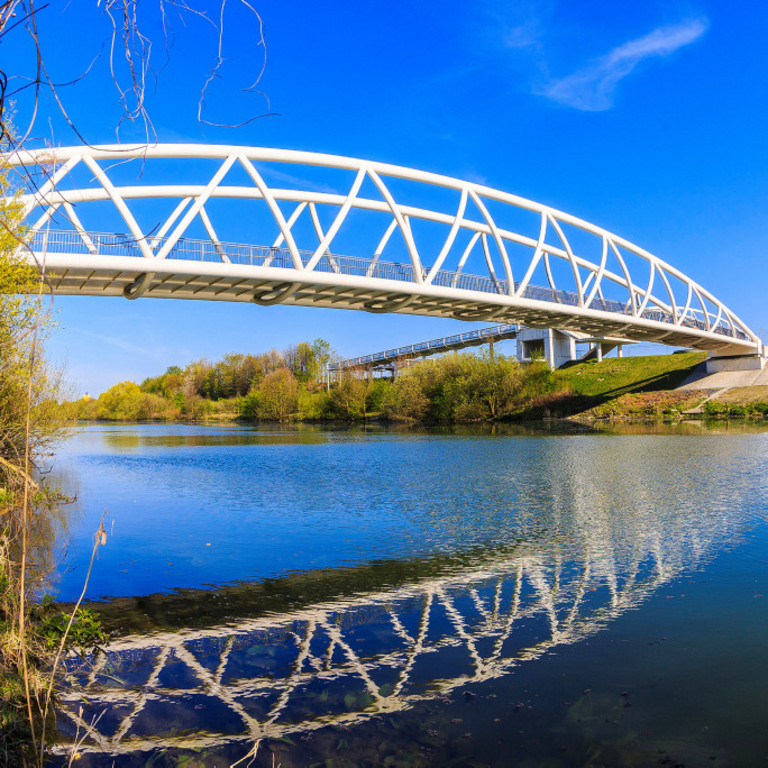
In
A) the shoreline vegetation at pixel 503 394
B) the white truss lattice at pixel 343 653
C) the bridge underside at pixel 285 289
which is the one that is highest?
the bridge underside at pixel 285 289

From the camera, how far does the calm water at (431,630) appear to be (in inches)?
189

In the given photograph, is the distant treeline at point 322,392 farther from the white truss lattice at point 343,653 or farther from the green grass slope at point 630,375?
the white truss lattice at point 343,653

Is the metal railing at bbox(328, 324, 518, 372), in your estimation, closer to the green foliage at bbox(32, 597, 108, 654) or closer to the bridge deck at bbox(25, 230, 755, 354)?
the bridge deck at bbox(25, 230, 755, 354)

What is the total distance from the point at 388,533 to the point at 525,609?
5119mm

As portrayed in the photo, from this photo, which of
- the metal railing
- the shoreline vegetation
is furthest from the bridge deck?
the metal railing

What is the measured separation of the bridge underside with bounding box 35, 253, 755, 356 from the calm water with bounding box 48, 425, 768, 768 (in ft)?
36.4

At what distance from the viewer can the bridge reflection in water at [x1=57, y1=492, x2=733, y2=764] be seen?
513 centimetres

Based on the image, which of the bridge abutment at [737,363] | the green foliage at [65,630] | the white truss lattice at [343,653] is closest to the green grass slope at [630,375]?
the bridge abutment at [737,363]

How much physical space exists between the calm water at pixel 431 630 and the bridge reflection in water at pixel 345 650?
0.03 meters

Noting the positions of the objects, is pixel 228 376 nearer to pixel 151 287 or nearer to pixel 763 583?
pixel 151 287

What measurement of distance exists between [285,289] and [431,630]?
79.4ft

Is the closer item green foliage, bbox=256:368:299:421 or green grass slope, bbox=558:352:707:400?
green grass slope, bbox=558:352:707:400

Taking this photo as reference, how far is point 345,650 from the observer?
21.4 feet

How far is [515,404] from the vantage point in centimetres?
6481
